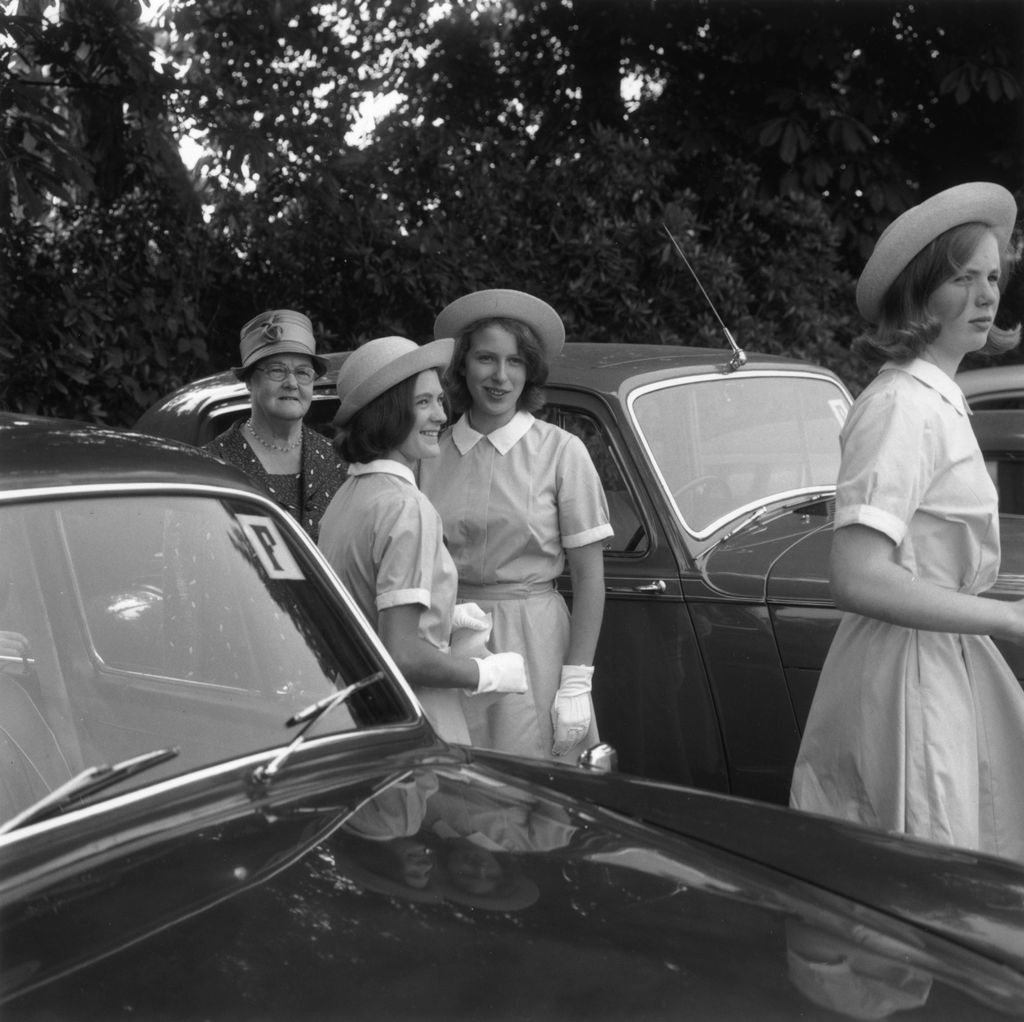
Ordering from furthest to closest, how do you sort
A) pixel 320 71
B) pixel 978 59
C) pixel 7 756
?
pixel 978 59
pixel 320 71
pixel 7 756

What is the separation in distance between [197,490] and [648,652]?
214cm

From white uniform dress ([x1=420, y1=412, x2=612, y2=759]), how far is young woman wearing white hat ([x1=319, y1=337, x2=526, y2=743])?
17.7 inches

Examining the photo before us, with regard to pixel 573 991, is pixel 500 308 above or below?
above

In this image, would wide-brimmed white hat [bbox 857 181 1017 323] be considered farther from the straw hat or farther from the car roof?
the straw hat

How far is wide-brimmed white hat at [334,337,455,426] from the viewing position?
3.22 metres

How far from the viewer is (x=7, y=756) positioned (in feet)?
6.89

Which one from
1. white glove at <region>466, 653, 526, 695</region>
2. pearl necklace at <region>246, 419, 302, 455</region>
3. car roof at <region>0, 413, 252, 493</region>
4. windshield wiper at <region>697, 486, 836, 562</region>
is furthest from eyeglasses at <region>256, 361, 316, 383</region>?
car roof at <region>0, 413, 252, 493</region>

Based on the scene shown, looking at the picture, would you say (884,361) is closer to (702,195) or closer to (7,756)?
(7,756)


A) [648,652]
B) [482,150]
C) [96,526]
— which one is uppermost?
[482,150]

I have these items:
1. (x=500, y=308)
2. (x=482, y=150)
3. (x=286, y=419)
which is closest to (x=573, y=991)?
(x=500, y=308)

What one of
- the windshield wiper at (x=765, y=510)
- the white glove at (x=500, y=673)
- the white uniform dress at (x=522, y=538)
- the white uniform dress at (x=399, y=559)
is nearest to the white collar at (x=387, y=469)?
the white uniform dress at (x=399, y=559)

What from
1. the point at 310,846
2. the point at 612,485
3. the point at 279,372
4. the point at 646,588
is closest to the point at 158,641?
the point at 310,846

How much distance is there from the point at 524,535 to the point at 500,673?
78 centimetres

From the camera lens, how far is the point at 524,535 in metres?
3.72
